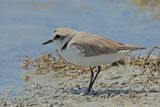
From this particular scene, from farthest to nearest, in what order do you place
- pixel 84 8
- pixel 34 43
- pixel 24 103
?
pixel 84 8
pixel 34 43
pixel 24 103

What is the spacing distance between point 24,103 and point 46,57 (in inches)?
87.4

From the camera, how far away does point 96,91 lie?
10.2 meters

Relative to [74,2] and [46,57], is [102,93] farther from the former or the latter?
[74,2]

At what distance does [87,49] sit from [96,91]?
563mm

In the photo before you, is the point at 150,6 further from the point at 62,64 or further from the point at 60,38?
the point at 60,38

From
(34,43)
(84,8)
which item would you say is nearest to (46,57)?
(34,43)

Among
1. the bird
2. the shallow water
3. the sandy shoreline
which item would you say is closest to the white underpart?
the bird

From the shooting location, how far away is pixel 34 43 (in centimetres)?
1292

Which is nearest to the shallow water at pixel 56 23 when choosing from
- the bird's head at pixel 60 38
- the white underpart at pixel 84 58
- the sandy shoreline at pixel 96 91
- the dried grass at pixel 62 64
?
the dried grass at pixel 62 64

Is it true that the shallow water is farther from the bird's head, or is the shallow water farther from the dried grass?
the bird's head

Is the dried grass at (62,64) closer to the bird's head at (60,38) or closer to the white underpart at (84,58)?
the white underpart at (84,58)

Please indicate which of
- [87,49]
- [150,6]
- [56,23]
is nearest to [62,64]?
[87,49]

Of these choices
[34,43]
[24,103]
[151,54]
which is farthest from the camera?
[34,43]

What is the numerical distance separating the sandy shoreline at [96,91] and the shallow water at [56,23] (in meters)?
0.52
